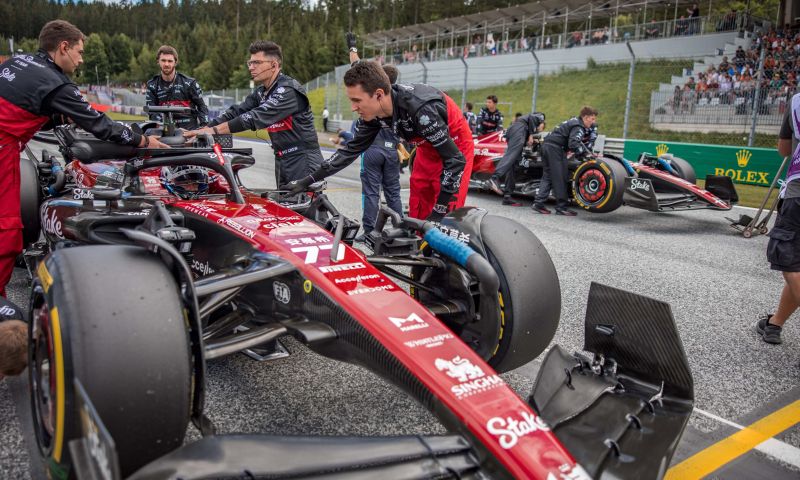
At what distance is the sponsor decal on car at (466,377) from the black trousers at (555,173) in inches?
288

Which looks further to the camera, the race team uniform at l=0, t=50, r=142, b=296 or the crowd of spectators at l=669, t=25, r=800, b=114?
the crowd of spectators at l=669, t=25, r=800, b=114

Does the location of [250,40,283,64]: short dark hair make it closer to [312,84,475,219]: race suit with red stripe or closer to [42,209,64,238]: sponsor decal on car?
[312,84,475,219]: race suit with red stripe

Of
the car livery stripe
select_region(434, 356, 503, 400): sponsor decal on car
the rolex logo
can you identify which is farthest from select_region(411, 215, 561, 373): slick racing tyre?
the rolex logo

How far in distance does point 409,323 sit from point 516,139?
7846 mm

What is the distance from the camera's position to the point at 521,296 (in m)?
2.81

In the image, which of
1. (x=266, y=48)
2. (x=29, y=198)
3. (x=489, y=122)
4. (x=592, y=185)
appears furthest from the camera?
(x=489, y=122)

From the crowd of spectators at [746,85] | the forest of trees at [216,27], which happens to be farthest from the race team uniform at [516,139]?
the forest of trees at [216,27]

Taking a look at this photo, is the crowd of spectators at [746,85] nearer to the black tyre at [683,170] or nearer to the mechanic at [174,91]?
the black tyre at [683,170]

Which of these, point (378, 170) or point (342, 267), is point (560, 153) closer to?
point (378, 170)

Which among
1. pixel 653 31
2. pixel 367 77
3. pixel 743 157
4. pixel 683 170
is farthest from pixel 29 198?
pixel 653 31

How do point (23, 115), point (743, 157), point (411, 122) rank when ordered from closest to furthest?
point (23, 115) → point (411, 122) → point (743, 157)

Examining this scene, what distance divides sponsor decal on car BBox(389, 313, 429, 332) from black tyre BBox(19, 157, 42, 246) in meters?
3.53

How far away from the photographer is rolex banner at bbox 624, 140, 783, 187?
41.6 feet

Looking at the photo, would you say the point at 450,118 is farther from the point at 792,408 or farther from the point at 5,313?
the point at 5,313
